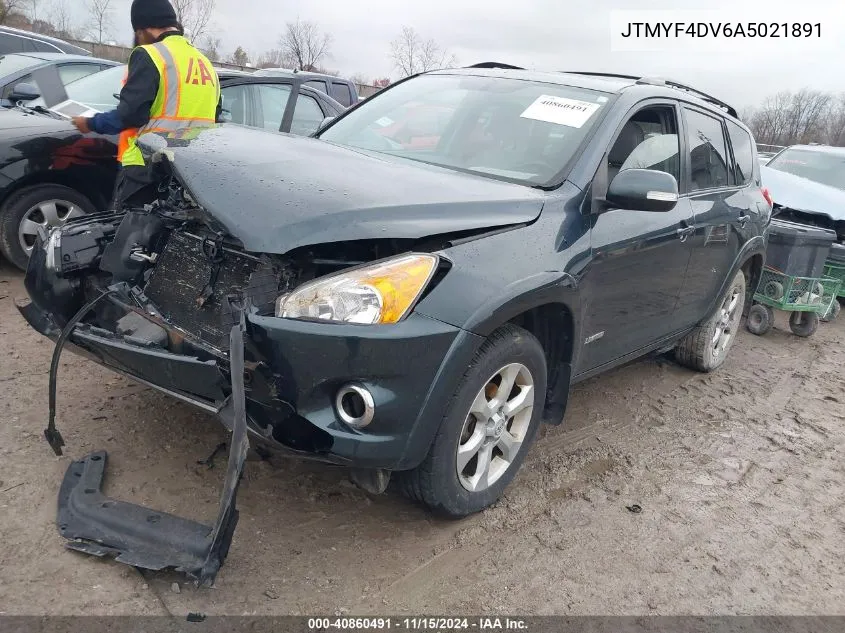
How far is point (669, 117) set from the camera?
3.79m

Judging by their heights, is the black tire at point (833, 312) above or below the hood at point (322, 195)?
below

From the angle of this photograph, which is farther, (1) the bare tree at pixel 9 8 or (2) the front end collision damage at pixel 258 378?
(1) the bare tree at pixel 9 8

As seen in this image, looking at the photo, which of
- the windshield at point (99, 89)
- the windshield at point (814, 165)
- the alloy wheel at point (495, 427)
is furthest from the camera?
the windshield at point (814, 165)

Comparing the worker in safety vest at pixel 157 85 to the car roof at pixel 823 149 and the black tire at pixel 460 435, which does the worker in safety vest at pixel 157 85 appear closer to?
the black tire at pixel 460 435

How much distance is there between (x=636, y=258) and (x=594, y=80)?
107cm

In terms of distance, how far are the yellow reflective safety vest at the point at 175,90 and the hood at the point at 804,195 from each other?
229 inches

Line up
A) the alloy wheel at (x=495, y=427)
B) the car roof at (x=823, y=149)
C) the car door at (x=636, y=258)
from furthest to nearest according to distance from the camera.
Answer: the car roof at (x=823, y=149) → the car door at (x=636, y=258) → the alloy wheel at (x=495, y=427)

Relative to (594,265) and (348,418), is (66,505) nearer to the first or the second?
(348,418)

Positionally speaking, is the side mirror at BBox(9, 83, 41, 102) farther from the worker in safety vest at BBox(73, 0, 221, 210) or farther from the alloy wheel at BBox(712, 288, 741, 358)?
the alloy wheel at BBox(712, 288, 741, 358)

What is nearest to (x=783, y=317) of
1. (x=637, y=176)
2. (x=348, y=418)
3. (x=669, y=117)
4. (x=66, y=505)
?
(x=669, y=117)

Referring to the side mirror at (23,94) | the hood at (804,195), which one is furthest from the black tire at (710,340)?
the side mirror at (23,94)

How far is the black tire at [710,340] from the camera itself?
188 inches

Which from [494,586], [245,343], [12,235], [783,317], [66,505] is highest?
[245,343]

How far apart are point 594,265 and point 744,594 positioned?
144 cm
